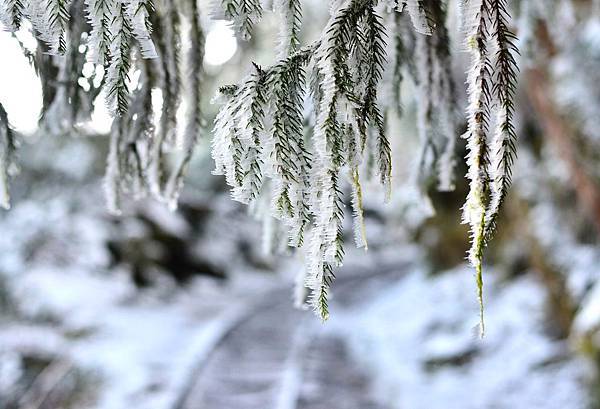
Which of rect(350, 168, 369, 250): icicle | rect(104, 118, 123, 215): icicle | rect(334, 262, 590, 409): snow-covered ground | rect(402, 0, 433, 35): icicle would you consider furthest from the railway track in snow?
rect(402, 0, 433, 35): icicle

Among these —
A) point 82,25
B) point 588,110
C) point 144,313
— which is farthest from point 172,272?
point 82,25

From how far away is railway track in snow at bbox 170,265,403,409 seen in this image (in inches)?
286

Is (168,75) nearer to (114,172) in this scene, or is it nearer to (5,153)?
(114,172)

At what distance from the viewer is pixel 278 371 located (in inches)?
332

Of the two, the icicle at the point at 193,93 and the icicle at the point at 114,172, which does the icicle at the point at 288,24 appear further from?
the icicle at the point at 114,172

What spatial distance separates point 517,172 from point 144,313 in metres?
7.52

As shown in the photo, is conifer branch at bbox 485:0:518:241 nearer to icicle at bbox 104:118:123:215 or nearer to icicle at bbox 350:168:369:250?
icicle at bbox 350:168:369:250

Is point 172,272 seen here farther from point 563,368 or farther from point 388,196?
point 388,196

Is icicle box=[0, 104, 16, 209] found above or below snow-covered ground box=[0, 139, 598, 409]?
below

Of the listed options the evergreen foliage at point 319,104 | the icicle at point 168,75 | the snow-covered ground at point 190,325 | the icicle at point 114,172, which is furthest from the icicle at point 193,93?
the snow-covered ground at point 190,325

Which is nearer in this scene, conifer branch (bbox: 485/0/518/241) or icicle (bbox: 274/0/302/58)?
conifer branch (bbox: 485/0/518/241)

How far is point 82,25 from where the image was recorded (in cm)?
219

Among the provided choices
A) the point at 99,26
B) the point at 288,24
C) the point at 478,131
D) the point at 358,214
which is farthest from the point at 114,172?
the point at 478,131

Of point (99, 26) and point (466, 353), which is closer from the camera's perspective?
point (99, 26)
